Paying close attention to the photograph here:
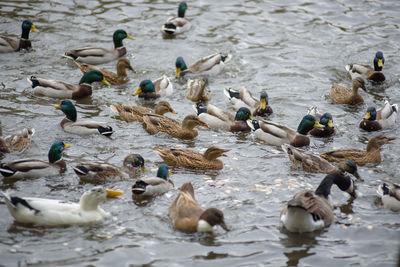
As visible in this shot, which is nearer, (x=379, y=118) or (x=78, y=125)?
(x=78, y=125)

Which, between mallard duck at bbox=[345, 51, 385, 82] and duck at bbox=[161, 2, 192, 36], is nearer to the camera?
mallard duck at bbox=[345, 51, 385, 82]

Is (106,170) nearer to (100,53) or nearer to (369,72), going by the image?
(100,53)

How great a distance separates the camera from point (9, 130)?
11.5m

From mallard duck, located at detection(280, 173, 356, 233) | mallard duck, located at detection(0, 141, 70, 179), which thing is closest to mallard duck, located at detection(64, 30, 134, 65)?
mallard duck, located at detection(0, 141, 70, 179)

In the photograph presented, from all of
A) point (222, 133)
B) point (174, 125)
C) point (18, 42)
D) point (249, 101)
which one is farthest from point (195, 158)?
point (18, 42)

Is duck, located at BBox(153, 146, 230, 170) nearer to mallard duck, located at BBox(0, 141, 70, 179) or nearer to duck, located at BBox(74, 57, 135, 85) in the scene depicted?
mallard duck, located at BBox(0, 141, 70, 179)

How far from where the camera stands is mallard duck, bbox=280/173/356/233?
8.27 metres

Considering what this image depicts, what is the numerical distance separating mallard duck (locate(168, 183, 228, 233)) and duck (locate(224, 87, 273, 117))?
173 inches

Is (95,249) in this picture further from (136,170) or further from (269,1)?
(269,1)

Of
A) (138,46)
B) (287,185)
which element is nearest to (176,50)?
(138,46)

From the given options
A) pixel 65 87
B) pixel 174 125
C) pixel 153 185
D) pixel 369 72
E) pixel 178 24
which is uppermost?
pixel 178 24

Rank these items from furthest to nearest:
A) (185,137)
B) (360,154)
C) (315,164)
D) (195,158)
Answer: (185,137) → (360,154) → (195,158) → (315,164)

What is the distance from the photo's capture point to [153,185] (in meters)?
9.32

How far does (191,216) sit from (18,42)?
908 cm
